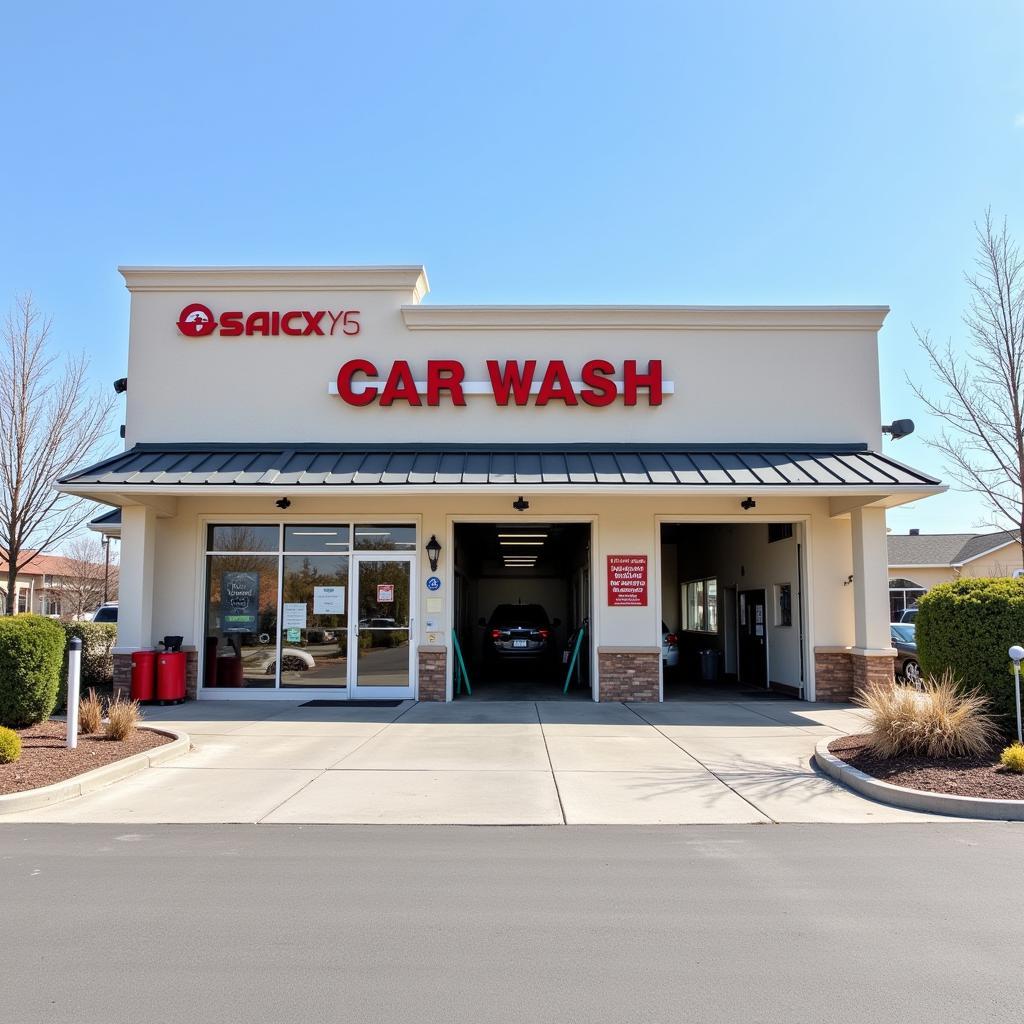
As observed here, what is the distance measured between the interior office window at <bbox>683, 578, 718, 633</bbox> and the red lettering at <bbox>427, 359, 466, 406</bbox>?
9.17 meters

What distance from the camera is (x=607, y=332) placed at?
1564cm

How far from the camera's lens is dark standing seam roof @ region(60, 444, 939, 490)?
45.1 feet

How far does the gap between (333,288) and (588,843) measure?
11.7m

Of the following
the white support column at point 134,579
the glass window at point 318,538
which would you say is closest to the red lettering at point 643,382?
the glass window at point 318,538

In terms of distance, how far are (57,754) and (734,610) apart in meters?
14.5

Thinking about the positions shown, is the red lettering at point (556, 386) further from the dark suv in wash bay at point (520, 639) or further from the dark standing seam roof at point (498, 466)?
the dark suv in wash bay at point (520, 639)

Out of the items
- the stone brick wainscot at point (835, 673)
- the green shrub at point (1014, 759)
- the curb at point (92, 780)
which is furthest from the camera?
the stone brick wainscot at point (835, 673)

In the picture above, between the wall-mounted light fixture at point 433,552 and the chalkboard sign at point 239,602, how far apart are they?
3.04m

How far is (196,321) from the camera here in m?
15.8

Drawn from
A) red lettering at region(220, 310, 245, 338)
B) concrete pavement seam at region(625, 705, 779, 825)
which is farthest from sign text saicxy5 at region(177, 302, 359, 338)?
concrete pavement seam at region(625, 705, 779, 825)

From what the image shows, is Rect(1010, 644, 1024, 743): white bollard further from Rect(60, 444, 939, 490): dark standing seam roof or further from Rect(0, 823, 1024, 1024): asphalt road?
Rect(60, 444, 939, 490): dark standing seam roof

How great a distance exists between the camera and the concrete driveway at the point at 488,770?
7.70 metres

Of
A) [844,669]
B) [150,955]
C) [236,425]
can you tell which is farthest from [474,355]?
[150,955]

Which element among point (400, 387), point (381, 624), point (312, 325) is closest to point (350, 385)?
point (400, 387)
